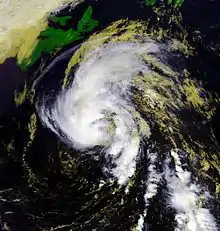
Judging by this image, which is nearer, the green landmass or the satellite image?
the satellite image

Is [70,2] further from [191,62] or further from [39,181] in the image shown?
[39,181]

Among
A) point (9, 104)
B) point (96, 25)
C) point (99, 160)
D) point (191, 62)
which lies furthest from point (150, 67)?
point (9, 104)

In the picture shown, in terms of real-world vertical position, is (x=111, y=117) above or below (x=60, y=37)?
below

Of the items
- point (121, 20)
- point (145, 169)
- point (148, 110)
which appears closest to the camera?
point (145, 169)

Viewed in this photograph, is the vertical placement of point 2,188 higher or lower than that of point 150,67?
lower

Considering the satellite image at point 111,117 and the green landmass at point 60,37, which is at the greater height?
the green landmass at point 60,37

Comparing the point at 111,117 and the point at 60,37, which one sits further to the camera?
the point at 60,37

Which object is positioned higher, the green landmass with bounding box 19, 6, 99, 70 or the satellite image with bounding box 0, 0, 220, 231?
the green landmass with bounding box 19, 6, 99, 70

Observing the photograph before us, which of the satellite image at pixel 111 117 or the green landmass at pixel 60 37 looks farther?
the green landmass at pixel 60 37
